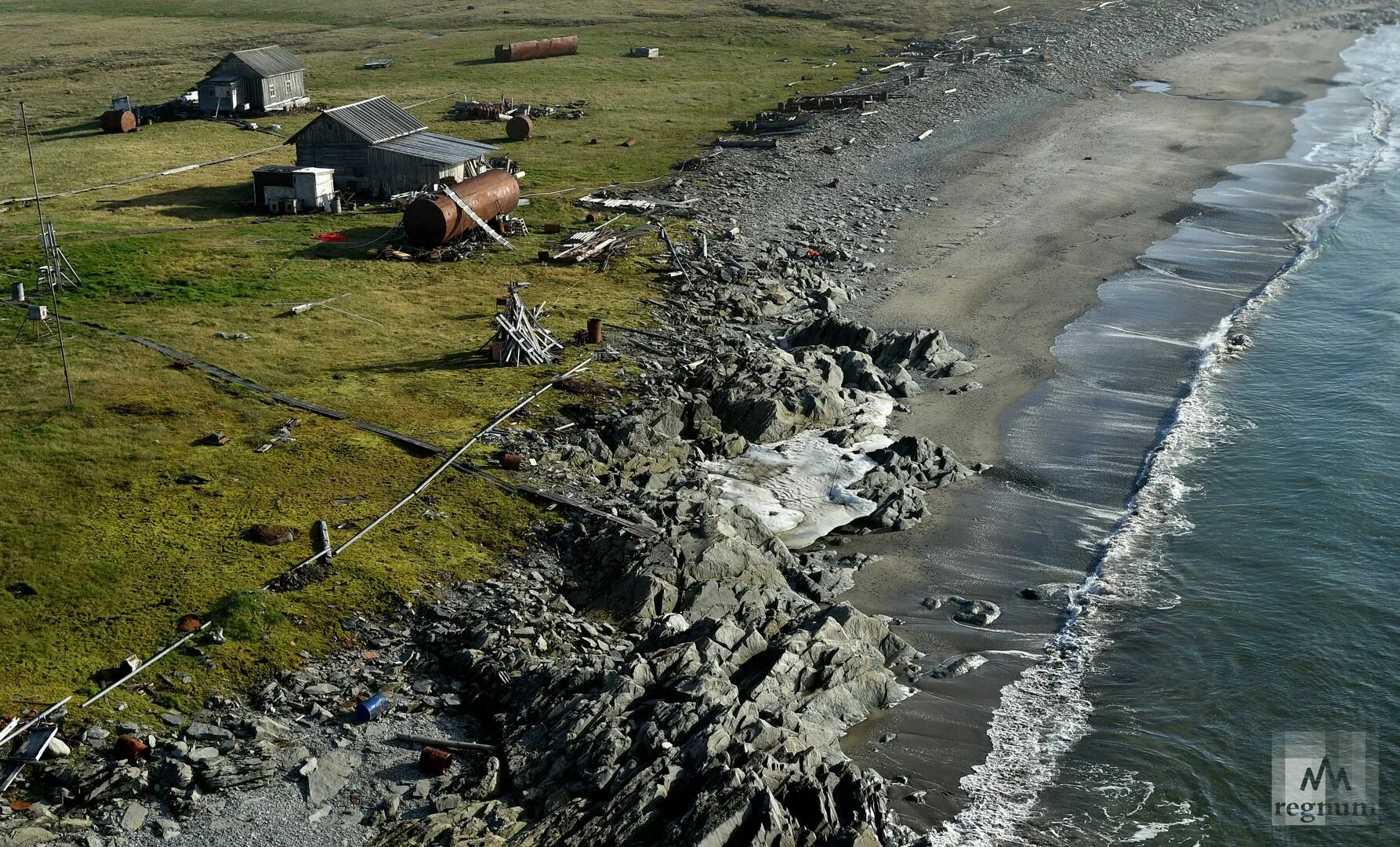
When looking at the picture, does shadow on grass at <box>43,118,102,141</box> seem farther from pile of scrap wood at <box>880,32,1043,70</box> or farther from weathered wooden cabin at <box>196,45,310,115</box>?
pile of scrap wood at <box>880,32,1043,70</box>

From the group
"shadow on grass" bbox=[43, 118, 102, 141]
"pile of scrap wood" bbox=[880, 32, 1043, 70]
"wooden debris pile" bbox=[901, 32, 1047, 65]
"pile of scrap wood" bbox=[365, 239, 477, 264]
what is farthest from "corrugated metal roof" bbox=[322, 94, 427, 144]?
"pile of scrap wood" bbox=[880, 32, 1043, 70]

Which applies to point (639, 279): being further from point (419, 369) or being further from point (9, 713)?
point (9, 713)

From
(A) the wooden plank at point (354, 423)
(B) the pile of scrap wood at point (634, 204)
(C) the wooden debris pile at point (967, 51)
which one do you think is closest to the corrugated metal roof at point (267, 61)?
(B) the pile of scrap wood at point (634, 204)

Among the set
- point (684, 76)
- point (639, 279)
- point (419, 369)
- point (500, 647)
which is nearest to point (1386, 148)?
point (684, 76)

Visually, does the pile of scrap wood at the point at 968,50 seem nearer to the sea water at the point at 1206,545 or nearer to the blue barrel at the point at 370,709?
the sea water at the point at 1206,545

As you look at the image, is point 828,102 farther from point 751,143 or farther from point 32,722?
point 32,722

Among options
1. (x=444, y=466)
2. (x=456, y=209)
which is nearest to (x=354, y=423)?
(x=444, y=466)
